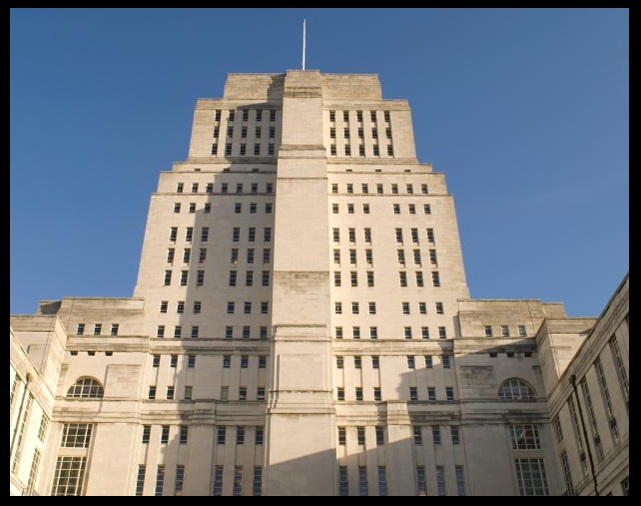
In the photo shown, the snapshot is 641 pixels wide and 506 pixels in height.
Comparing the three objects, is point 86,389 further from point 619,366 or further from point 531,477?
point 619,366

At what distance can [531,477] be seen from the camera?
59031 millimetres

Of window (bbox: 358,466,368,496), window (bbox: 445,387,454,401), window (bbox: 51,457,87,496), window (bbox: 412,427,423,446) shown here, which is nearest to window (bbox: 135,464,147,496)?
window (bbox: 51,457,87,496)

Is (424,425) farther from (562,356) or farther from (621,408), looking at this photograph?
(621,408)

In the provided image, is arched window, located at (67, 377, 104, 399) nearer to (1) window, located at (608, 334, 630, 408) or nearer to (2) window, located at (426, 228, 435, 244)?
(2) window, located at (426, 228, 435, 244)

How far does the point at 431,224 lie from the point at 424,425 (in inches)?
1020

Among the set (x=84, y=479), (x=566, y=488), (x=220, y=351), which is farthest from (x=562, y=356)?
(x=84, y=479)

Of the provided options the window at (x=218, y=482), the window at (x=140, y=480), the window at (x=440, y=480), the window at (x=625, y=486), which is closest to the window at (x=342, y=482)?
the window at (x=440, y=480)

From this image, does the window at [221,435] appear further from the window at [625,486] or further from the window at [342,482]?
the window at [625,486]

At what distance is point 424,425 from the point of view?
205 ft

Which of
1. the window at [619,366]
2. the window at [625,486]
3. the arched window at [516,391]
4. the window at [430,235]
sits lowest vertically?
the window at [625,486]

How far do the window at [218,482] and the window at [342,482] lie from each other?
10639 mm

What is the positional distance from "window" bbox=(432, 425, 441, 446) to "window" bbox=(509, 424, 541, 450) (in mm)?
6578

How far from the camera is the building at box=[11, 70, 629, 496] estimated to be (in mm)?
58594

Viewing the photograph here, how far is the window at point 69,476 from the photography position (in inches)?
2271
